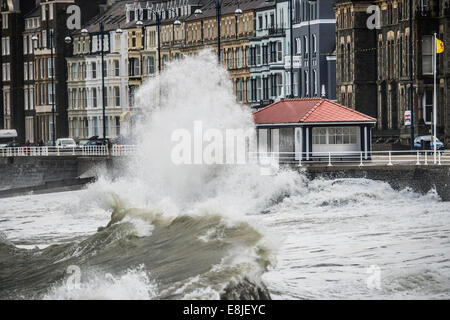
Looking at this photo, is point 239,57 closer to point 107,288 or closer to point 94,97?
point 94,97

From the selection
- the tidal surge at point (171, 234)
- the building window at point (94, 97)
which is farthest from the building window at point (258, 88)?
the tidal surge at point (171, 234)

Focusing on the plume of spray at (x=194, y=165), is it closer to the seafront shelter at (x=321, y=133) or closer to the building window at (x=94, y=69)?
the seafront shelter at (x=321, y=133)

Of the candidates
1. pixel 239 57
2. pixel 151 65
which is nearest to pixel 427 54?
pixel 239 57

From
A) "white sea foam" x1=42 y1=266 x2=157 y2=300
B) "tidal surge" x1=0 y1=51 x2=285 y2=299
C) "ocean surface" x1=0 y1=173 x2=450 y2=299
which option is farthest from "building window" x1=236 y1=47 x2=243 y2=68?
"white sea foam" x1=42 y1=266 x2=157 y2=300

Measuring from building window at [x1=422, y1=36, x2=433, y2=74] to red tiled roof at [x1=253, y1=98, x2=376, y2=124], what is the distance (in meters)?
18.8

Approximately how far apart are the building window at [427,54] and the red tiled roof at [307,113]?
18825 mm

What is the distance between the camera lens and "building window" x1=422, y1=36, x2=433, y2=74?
291 ft

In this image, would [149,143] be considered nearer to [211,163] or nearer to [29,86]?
[211,163]

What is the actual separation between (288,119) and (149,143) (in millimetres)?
6759

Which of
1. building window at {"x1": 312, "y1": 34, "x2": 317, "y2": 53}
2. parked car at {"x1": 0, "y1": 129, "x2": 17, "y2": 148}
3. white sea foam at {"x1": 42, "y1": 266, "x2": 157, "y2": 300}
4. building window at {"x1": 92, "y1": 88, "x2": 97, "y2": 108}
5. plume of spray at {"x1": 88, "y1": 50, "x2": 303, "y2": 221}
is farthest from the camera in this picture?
building window at {"x1": 92, "y1": 88, "x2": 97, "y2": 108}

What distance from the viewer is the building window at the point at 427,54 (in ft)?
291

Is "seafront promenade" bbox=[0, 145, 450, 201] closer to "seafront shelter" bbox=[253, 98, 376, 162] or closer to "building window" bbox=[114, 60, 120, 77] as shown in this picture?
"seafront shelter" bbox=[253, 98, 376, 162]

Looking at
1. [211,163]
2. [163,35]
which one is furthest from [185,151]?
[163,35]

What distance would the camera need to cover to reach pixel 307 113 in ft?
228
